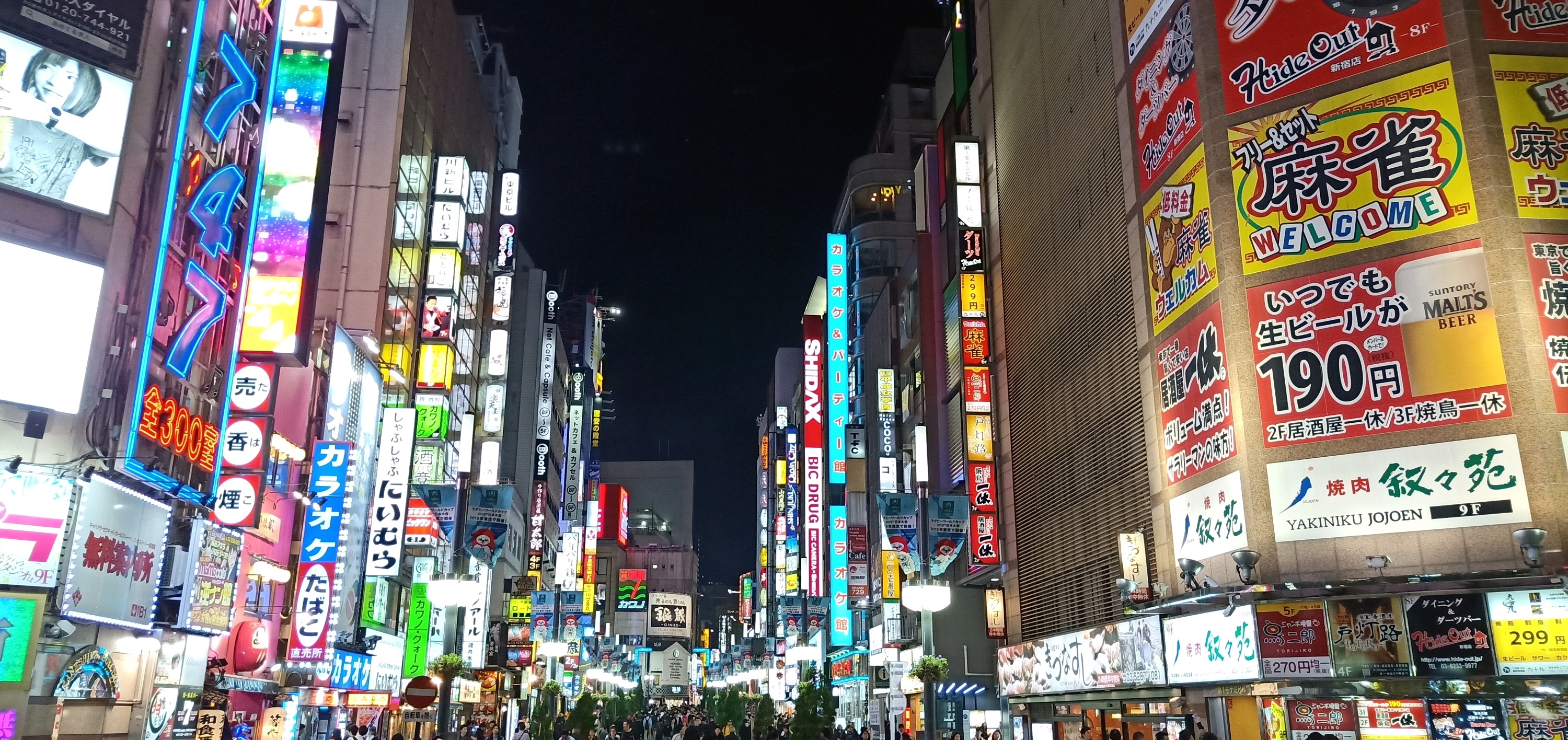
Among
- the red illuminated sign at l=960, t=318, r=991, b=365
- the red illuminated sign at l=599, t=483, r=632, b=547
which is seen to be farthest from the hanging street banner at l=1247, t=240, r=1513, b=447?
Result: the red illuminated sign at l=599, t=483, r=632, b=547

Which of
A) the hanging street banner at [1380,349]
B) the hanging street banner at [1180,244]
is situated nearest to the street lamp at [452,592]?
the hanging street banner at [1180,244]

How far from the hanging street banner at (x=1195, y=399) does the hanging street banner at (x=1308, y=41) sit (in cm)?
372

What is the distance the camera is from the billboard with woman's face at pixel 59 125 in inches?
567

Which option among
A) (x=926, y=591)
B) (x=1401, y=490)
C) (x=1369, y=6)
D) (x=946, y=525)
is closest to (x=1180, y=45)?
(x=1369, y=6)

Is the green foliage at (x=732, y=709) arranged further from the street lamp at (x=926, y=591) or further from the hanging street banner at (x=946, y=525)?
the hanging street banner at (x=946, y=525)

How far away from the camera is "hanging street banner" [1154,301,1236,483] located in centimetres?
1723

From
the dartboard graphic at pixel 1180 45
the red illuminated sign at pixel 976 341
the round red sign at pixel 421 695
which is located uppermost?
the dartboard graphic at pixel 1180 45

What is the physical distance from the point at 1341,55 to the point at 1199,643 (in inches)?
377

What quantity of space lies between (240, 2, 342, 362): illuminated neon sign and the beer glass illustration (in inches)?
744

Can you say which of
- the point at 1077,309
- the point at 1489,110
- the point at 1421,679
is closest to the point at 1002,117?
A: the point at 1077,309

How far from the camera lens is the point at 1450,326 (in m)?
15.0

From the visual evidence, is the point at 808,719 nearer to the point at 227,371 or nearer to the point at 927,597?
the point at 927,597

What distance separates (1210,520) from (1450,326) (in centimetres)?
466

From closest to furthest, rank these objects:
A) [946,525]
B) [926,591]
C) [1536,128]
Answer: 1. [1536,128]
2. [926,591]
3. [946,525]
